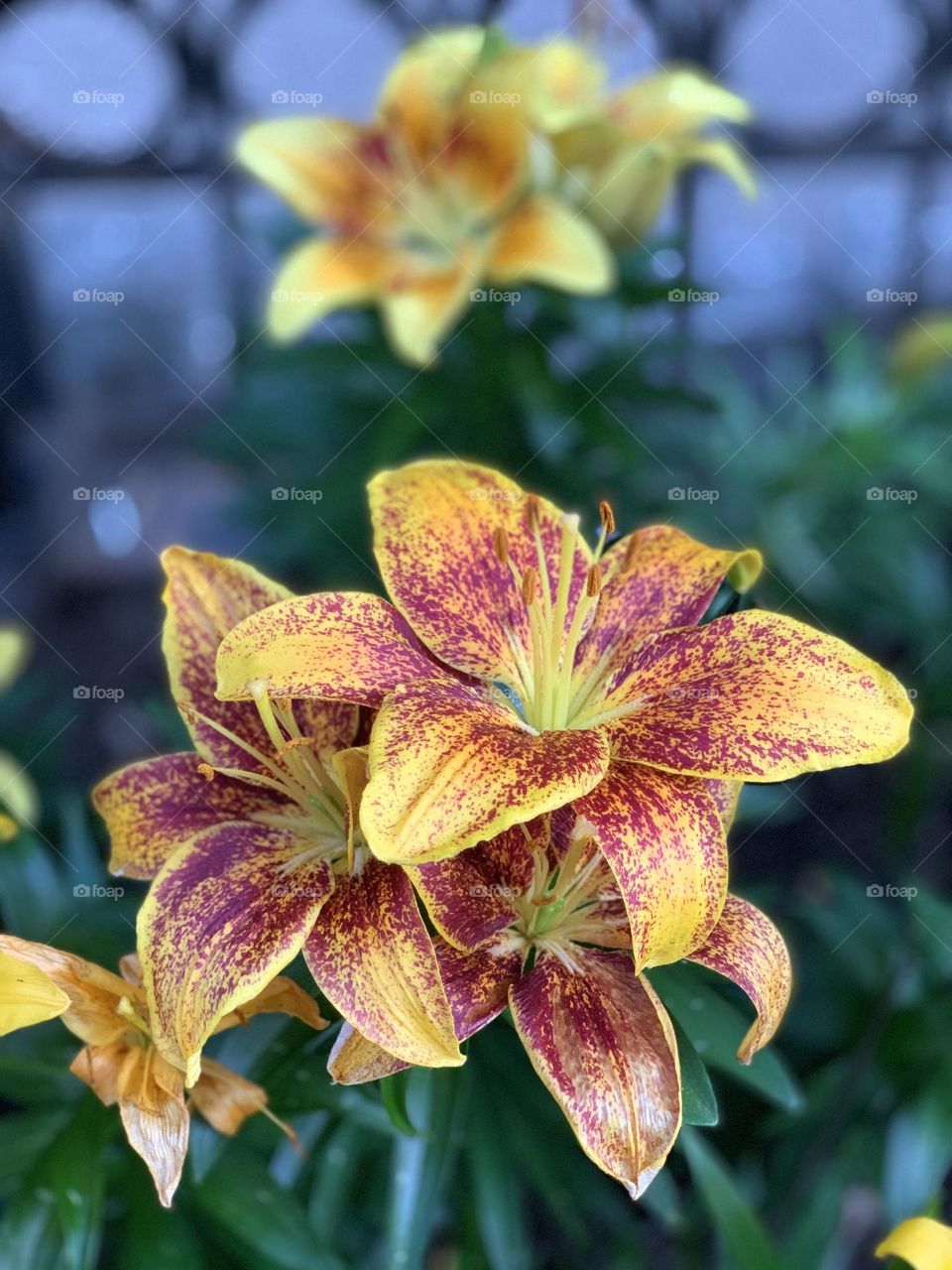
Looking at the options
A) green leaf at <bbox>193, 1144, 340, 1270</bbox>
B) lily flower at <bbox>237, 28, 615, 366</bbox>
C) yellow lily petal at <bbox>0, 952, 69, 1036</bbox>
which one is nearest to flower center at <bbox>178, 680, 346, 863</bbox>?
yellow lily petal at <bbox>0, 952, 69, 1036</bbox>

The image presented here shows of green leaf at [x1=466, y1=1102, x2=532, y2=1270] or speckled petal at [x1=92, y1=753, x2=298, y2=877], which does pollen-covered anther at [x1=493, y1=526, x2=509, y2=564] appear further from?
green leaf at [x1=466, y1=1102, x2=532, y2=1270]

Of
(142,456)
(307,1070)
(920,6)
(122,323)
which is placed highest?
(920,6)

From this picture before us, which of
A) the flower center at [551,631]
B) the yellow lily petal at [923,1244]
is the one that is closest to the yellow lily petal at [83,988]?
the flower center at [551,631]

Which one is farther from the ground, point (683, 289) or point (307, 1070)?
point (683, 289)

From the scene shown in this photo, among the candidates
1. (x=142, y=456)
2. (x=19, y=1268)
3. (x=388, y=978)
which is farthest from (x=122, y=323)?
(x=388, y=978)

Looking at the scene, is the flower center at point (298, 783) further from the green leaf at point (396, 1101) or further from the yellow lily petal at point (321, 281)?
the yellow lily petal at point (321, 281)

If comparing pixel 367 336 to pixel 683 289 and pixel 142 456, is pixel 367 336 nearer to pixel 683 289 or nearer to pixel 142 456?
pixel 683 289
